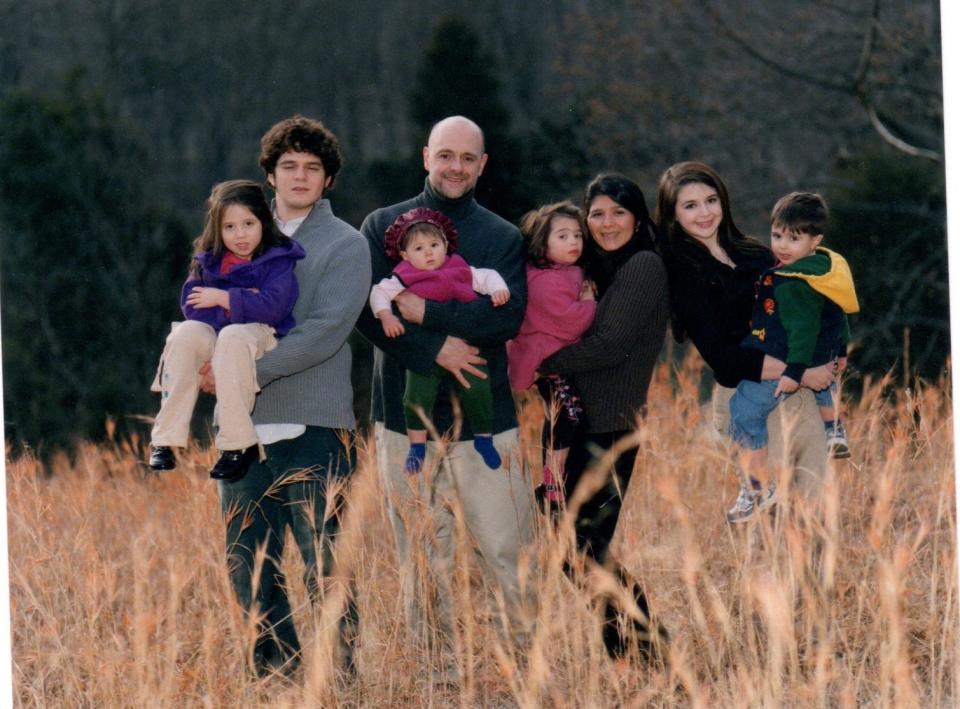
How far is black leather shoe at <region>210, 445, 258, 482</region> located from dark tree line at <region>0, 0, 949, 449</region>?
11.5 ft

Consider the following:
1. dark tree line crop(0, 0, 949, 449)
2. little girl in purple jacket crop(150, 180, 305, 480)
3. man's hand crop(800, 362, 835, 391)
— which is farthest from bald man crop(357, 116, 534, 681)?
dark tree line crop(0, 0, 949, 449)

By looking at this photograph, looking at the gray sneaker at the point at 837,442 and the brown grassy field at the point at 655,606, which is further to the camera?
the gray sneaker at the point at 837,442

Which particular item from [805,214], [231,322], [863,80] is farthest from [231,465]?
[863,80]

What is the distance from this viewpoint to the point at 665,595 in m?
Result: 4.57

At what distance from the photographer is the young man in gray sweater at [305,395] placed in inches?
149

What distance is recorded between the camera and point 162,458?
3.75 meters

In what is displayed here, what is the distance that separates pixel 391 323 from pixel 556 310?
0.55 metres

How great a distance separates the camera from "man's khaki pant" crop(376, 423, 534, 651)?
4.00m

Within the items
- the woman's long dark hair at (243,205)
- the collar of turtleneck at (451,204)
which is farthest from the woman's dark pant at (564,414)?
the woman's long dark hair at (243,205)

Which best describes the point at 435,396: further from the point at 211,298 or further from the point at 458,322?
the point at 211,298

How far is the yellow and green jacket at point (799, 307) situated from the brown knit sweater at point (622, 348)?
0.35 metres

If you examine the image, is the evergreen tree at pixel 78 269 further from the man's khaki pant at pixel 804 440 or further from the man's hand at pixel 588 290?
the man's khaki pant at pixel 804 440

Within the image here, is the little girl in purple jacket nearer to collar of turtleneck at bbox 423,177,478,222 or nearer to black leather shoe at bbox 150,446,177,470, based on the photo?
black leather shoe at bbox 150,446,177,470

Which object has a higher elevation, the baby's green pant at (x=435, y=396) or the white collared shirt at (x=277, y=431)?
the baby's green pant at (x=435, y=396)
